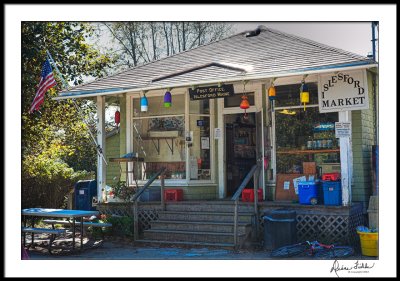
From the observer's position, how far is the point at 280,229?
32.4 feet

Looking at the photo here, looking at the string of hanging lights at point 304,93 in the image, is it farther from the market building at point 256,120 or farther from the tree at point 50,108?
the tree at point 50,108

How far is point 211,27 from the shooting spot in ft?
90.7

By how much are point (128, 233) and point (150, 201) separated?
3.74 feet

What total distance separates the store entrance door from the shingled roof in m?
1.60

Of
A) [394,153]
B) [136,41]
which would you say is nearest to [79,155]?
[136,41]

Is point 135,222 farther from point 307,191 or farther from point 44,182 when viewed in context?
point 44,182

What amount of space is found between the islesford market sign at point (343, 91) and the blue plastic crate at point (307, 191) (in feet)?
4.84

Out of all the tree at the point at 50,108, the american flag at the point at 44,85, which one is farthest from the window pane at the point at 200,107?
the tree at the point at 50,108

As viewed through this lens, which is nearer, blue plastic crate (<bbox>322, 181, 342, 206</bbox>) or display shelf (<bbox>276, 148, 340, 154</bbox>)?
blue plastic crate (<bbox>322, 181, 342, 206</bbox>)

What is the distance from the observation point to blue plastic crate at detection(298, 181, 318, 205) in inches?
415

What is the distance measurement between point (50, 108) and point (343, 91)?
9.87 meters

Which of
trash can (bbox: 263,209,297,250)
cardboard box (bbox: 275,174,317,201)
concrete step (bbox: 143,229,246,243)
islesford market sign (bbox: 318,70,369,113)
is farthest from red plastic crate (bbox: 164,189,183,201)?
islesford market sign (bbox: 318,70,369,113)

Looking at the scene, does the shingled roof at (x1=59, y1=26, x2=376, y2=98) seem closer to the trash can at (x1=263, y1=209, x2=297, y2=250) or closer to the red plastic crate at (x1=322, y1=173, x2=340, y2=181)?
the red plastic crate at (x1=322, y1=173, x2=340, y2=181)

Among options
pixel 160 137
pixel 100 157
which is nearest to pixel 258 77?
pixel 160 137
